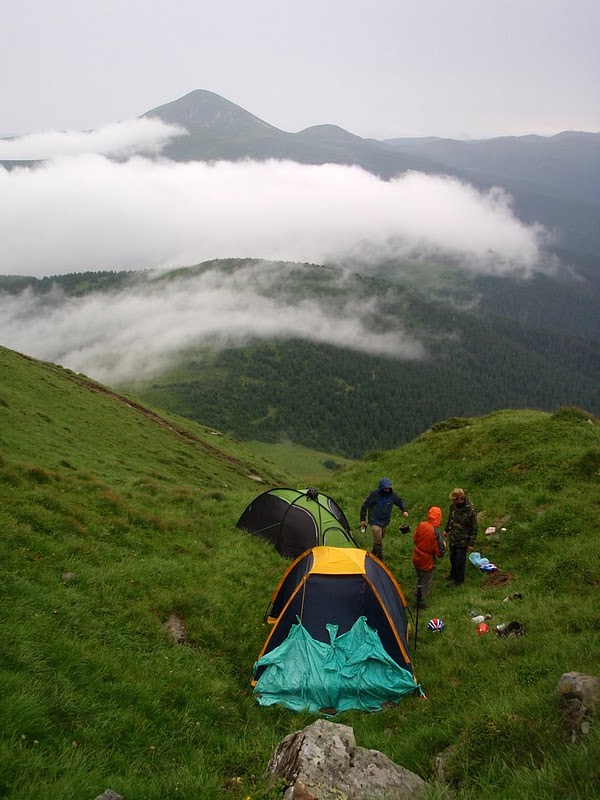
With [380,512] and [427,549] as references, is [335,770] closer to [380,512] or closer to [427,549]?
[427,549]

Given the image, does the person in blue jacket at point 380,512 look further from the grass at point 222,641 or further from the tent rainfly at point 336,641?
the tent rainfly at point 336,641

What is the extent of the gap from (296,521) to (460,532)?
5.51 meters

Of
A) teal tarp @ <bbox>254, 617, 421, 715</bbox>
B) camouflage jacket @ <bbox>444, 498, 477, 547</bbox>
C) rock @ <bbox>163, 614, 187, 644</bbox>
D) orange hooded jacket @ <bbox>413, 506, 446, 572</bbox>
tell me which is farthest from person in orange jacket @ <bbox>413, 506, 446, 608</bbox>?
rock @ <bbox>163, 614, 187, 644</bbox>

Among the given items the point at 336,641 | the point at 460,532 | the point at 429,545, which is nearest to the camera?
the point at 336,641

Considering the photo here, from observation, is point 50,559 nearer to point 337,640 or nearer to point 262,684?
point 262,684

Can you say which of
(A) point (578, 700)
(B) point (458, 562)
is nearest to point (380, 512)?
(B) point (458, 562)

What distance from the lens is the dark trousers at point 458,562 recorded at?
14.3 m

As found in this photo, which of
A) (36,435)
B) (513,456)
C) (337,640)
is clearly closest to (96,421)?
(36,435)

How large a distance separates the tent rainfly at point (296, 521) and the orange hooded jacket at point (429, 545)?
3530mm

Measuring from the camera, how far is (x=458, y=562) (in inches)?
566

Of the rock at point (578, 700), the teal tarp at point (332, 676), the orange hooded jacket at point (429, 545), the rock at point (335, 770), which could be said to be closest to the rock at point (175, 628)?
the teal tarp at point (332, 676)

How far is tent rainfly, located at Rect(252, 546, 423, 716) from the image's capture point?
917cm

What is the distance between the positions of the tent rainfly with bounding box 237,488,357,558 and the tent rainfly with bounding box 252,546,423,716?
4217 millimetres

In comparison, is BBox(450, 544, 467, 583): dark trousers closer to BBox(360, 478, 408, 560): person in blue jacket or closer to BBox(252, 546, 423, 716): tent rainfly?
BBox(360, 478, 408, 560): person in blue jacket
